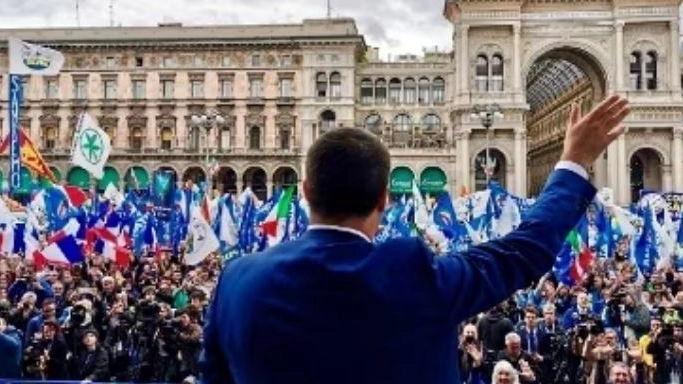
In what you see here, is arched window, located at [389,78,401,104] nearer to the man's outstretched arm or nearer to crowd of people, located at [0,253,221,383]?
crowd of people, located at [0,253,221,383]

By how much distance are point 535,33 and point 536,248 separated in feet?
206

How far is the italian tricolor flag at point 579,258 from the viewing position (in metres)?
20.1

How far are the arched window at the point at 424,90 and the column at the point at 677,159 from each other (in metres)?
16.8

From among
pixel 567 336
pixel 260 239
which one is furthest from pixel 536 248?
pixel 260 239

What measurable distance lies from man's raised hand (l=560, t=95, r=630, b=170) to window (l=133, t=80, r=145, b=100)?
70.5 meters

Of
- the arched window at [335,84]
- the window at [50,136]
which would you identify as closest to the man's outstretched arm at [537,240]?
the arched window at [335,84]

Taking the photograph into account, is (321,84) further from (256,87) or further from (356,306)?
(356,306)

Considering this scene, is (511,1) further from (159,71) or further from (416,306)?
(416,306)

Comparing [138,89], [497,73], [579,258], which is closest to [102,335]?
[579,258]

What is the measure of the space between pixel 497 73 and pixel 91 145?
40.9 metres

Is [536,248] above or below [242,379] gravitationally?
above

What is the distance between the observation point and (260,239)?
81.1ft

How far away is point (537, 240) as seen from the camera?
2.55 m

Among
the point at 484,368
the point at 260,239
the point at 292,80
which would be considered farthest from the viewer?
the point at 292,80
